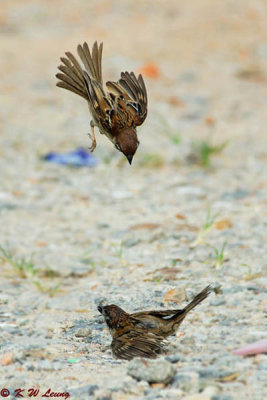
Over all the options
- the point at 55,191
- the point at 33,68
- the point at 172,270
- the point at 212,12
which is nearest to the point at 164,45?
the point at 212,12

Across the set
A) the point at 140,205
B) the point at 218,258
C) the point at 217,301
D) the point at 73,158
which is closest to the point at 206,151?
the point at 140,205

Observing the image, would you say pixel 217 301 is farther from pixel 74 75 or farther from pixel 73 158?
pixel 73 158

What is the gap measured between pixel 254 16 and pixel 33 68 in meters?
3.23

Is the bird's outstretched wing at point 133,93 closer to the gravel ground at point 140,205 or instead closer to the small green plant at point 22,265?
the gravel ground at point 140,205

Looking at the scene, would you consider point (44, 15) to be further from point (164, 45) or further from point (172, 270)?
point (172, 270)

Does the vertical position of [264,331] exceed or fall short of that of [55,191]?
it falls short

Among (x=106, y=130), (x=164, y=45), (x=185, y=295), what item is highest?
(x=164, y=45)

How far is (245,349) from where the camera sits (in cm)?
333

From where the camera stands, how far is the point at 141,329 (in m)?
3.54

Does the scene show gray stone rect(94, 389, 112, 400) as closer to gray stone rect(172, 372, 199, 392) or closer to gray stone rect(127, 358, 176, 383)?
gray stone rect(127, 358, 176, 383)

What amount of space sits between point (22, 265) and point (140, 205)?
172 centimetres

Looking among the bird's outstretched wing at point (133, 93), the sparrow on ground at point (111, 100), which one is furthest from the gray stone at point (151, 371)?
the bird's outstretched wing at point (133, 93)

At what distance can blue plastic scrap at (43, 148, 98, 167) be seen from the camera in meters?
7.67

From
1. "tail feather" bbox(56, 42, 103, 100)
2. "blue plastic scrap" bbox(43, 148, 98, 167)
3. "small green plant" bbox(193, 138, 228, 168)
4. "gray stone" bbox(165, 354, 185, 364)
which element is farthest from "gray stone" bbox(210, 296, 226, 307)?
"blue plastic scrap" bbox(43, 148, 98, 167)
